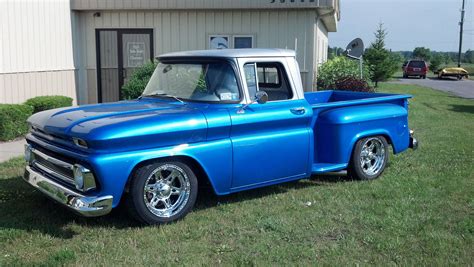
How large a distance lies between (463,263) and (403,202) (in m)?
1.66

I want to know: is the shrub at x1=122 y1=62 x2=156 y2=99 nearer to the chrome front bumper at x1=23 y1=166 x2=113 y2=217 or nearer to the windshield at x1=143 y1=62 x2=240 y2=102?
the windshield at x1=143 y1=62 x2=240 y2=102

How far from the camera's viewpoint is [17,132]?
9734 millimetres

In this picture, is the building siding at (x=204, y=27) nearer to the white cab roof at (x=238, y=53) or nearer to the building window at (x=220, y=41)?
the building window at (x=220, y=41)

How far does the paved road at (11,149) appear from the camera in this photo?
8188 mm

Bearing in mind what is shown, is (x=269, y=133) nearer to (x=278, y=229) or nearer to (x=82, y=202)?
(x=278, y=229)

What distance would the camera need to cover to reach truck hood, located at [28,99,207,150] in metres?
4.61

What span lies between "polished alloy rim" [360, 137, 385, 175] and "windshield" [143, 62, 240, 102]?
91.3 inches

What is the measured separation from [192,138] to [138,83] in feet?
23.4

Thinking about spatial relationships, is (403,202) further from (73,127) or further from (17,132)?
(17,132)

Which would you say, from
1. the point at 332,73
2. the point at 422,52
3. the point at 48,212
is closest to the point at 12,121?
the point at 48,212

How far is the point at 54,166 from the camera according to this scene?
5.10 meters

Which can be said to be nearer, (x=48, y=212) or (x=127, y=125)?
(x=127, y=125)

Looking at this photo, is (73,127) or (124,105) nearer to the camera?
(73,127)

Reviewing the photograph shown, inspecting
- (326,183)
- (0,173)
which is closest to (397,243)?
(326,183)
